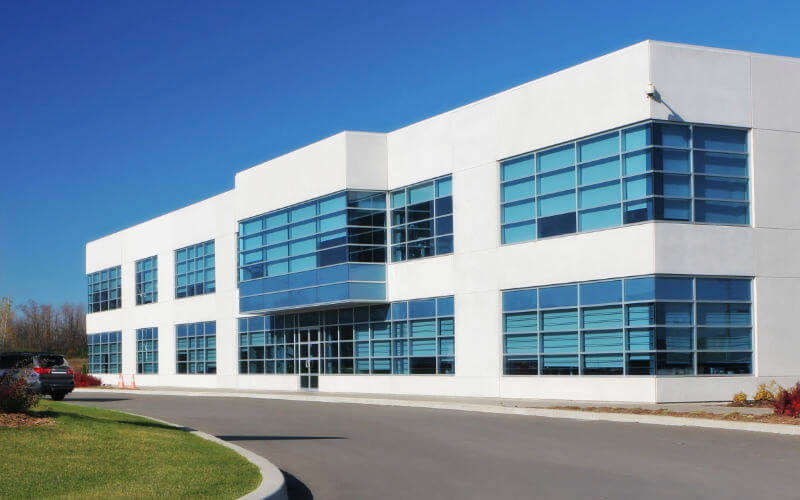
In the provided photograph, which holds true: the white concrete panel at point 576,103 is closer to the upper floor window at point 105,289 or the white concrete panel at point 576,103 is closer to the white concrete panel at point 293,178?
the white concrete panel at point 293,178

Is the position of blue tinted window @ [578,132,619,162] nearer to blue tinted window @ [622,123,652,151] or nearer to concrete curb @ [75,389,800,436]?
blue tinted window @ [622,123,652,151]

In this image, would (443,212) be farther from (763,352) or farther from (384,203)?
(763,352)

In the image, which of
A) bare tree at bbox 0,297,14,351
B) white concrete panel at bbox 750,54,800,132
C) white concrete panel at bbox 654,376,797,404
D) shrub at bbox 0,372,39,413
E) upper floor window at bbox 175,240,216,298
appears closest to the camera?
shrub at bbox 0,372,39,413

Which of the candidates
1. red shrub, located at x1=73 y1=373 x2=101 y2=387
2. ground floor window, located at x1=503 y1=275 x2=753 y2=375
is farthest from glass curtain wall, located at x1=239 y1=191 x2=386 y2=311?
red shrub, located at x1=73 y1=373 x2=101 y2=387

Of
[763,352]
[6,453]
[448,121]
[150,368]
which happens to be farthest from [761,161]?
[150,368]

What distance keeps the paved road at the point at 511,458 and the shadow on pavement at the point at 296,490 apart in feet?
0.08

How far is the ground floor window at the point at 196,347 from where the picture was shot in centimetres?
4800

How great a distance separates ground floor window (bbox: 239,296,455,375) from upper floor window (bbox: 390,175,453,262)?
182cm

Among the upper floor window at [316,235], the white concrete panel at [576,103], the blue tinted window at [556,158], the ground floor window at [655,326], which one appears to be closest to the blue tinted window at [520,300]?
the ground floor window at [655,326]

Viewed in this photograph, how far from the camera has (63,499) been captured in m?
9.58

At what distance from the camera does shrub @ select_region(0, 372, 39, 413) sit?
15.6 metres

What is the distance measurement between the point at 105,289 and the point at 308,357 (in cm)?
2776

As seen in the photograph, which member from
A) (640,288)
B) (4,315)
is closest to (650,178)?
(640,288)

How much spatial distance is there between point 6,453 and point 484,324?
19636 millimetres
